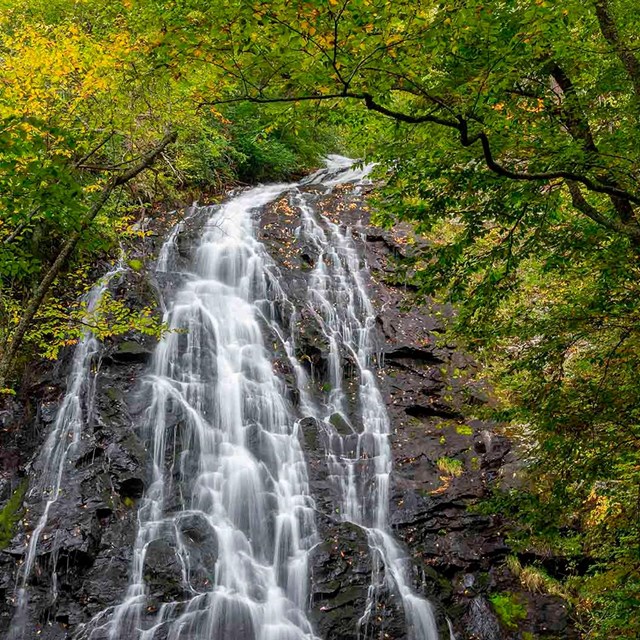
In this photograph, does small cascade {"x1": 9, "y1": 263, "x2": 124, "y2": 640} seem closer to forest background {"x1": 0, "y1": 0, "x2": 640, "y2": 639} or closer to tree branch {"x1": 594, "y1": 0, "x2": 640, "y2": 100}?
forest background {"x1": 0, "y1": 0, "x2": 640, "y2": 639}

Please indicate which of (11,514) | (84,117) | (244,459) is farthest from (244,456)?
(84,117)

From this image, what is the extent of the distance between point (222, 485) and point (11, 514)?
11.0 feet

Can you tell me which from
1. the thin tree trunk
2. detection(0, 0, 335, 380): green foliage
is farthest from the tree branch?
the thin tree trunk

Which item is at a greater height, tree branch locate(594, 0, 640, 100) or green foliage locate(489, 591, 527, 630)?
tree branch locate(594, 0, 640, 100)

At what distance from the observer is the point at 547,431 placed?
5.05 m

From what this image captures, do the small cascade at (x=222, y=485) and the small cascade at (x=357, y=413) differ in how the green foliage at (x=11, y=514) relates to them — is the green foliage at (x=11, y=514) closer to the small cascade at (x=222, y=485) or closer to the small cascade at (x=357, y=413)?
the small cascade at (x=222, y=485)

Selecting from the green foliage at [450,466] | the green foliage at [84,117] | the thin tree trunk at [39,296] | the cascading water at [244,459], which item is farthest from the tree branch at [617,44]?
the green foliage at [450,466]

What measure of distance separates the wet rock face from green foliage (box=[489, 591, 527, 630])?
0.09m

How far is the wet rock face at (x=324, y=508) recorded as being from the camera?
25.6 ft

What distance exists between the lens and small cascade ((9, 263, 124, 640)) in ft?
24.8

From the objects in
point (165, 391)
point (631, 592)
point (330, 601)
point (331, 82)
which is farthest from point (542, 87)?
point (165, 391)

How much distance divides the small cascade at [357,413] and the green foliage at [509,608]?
1134 mm

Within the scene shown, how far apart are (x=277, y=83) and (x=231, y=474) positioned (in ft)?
25.1

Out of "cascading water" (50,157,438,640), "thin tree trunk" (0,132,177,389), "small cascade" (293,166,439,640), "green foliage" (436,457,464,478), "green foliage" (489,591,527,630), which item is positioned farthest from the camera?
"green foliage" (436,457,464,478)
